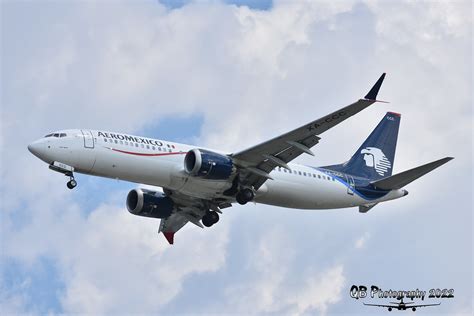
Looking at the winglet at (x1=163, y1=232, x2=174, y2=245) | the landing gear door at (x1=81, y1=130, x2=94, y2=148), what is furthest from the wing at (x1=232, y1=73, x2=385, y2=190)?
the winglet at (x1=163, y1=232, x2=174, y2=245)

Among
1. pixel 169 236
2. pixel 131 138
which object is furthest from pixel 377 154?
pixel 131 138

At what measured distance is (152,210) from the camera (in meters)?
62.7

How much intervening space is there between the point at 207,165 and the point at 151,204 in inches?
311

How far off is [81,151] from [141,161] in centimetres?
328

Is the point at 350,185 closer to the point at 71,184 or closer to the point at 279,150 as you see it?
the point at 279,150

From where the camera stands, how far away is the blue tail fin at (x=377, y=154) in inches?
2566

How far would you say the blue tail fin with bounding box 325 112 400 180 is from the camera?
65.2 meters

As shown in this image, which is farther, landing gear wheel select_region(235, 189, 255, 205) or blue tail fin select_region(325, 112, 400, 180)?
blue tail fin select_region(325, 112, 400, 180)

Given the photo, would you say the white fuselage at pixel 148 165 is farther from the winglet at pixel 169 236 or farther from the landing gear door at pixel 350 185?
the winglet at pixel 169 236

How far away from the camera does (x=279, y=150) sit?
57.0m

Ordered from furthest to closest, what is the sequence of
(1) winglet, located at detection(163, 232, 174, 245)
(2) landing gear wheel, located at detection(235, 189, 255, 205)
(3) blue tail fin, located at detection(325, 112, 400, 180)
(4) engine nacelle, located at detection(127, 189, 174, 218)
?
(1) winglet, located at detection(163, 232, 174, 245) → (3) blue tail fin, located at detection(325, 112, 400, 180) → (4) engine nacelle, located at detection(127, 189, 174, 218) → (2) landing gear wheel, located at detection(235, 189, 255, 205)

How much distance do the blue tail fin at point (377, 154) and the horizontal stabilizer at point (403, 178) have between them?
2.02 meters

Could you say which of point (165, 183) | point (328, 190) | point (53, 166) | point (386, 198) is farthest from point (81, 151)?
point (386, 198)

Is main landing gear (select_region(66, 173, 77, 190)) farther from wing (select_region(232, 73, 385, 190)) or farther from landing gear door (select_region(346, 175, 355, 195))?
landing gear door (select_region(346, 175, 355, 195))
